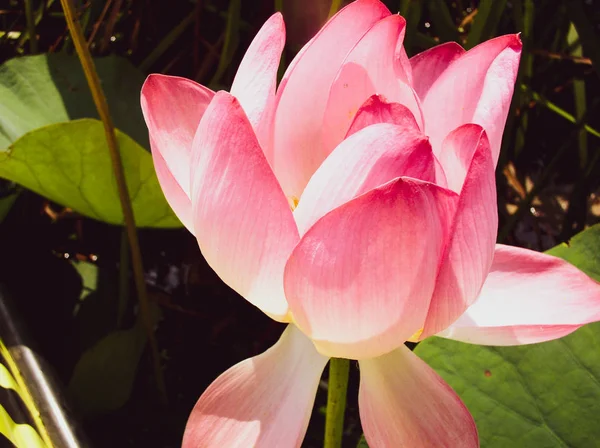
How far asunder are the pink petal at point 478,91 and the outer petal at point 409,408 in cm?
14

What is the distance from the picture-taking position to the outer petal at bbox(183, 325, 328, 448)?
15.4 inches

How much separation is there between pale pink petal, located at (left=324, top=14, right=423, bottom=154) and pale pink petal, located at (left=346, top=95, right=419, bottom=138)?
0.11ft

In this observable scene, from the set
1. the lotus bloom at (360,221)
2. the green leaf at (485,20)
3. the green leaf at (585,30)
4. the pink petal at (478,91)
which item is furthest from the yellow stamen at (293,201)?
the green leaf at (585,30)

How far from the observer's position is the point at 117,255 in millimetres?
1040

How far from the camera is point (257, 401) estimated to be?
1.30ft

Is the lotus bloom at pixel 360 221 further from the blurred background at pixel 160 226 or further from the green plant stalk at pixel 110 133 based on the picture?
the blurred background at pixel 160 226

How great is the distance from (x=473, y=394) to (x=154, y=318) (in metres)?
0.48

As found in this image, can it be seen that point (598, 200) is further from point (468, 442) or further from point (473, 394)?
point (468, 442)

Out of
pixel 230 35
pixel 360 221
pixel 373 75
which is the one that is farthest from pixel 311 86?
pixel 230 35

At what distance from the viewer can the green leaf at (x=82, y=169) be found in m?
0.62

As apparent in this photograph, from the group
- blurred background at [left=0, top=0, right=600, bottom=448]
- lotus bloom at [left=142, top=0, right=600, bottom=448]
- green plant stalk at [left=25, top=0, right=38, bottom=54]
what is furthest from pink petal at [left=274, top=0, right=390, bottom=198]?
green plant stalk at [left=25, top=0, right=38, bottom=54]

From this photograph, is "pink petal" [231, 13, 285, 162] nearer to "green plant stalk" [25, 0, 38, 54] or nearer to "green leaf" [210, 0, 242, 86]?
"green leaf" [210, 0, 242, 86]

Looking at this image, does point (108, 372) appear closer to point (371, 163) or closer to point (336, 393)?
point (336, 393)

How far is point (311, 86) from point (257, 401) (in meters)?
A: 0.19
